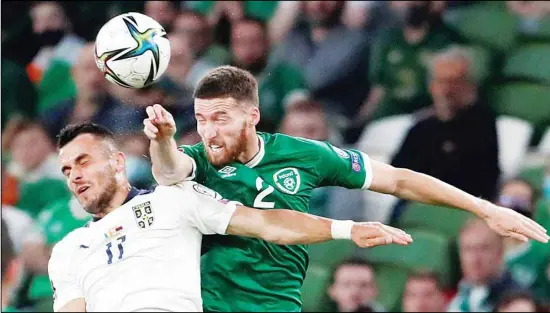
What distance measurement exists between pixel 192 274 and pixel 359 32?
15.5 feet

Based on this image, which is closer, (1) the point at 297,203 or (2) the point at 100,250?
(2) the point at 100,250

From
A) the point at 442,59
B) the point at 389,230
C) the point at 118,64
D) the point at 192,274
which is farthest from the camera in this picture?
the point at 442,59

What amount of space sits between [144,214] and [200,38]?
16.4 ft

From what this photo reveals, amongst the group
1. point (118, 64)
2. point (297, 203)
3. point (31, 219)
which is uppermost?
point (118, 64)

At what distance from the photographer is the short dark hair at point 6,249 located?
9.66m

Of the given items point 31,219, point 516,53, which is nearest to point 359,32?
point 516,53

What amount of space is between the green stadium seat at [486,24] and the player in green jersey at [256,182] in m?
3.70

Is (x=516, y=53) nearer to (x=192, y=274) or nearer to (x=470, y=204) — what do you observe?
(x=470, y=204)

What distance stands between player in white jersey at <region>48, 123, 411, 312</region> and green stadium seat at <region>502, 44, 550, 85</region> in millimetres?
4376

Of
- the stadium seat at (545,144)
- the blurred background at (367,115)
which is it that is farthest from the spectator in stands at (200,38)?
the stadium seat at (545,144)

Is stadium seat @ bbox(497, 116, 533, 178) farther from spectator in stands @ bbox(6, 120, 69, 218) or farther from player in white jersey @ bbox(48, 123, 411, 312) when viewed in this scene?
spectator in stands @ bbox(6, 120, 69, 218)

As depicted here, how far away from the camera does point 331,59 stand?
9273 mm

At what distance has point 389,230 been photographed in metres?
4.51

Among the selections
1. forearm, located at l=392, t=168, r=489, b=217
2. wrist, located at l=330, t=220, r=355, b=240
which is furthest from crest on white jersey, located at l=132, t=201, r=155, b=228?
forearm, located at l=392, t=168, r=489, b=217
